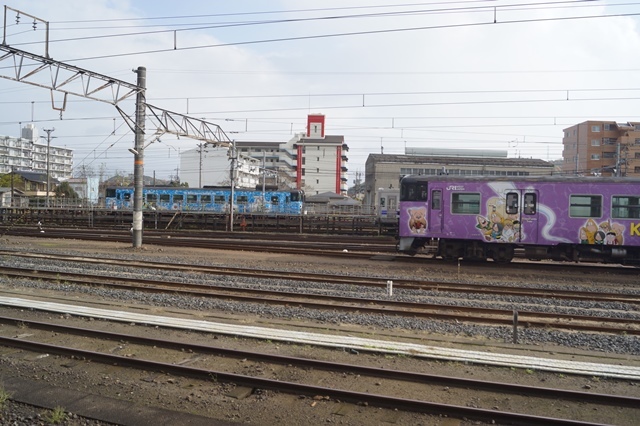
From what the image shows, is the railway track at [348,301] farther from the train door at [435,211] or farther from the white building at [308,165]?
the white building at [308,165]

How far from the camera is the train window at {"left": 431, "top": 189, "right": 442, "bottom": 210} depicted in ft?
60.1

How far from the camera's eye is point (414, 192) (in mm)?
18734

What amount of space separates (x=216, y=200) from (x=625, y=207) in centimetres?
3645

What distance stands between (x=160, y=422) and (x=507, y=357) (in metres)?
5.30

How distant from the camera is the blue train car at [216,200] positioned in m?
46.4

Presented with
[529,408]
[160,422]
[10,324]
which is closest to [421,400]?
[529,408]

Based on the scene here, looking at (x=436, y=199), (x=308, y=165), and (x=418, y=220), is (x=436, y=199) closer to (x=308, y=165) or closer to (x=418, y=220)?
(x=418, y=220)

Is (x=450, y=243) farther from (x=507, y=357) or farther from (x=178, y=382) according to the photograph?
(x=178, y=382)

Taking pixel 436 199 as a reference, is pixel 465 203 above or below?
below

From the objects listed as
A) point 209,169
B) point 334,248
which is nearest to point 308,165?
point 209,169

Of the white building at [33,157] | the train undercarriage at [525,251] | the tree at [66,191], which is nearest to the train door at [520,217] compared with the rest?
the train undercarriage at [525,251]

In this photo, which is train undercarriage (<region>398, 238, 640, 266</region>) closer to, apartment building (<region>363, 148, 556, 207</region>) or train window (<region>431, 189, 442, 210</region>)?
train window (<region>431, 189, 442, 210</region>)

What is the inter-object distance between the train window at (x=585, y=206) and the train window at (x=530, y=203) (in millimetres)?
1207

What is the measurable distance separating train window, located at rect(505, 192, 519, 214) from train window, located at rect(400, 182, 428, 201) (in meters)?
3.03
